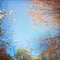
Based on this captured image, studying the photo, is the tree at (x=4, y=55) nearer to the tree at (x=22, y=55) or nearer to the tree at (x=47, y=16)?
the tree at (x=22, y=55)

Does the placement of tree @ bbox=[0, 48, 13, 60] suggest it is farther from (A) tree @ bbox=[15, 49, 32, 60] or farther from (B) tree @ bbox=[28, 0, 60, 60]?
(B) tree @ bbox=[28, 0, 60, 60]

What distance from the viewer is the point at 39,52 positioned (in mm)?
2773

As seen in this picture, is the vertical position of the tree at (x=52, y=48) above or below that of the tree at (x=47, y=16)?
below

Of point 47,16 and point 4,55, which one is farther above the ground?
point 47,16

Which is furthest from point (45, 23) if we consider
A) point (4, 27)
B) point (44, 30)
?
point (4, 27)

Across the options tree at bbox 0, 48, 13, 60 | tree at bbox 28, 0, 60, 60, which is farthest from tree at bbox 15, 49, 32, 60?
tree at bbox 28, 0, 60, 60

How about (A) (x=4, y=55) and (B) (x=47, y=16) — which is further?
(B) (x=47, y=16)

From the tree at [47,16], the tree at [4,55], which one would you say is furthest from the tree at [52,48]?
the tree at [4,55]

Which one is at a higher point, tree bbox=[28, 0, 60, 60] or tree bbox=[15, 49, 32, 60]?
tree bbox=[28, 0, 60, 60]

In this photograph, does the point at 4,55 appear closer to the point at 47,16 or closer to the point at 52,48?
the point at 52,48

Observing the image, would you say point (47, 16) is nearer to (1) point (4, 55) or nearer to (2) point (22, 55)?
(2) point (22, 55)

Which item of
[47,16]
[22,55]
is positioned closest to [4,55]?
[22,55]

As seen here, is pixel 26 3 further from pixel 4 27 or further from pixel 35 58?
pixel 35 58

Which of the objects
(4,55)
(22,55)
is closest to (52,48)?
(22,55)
